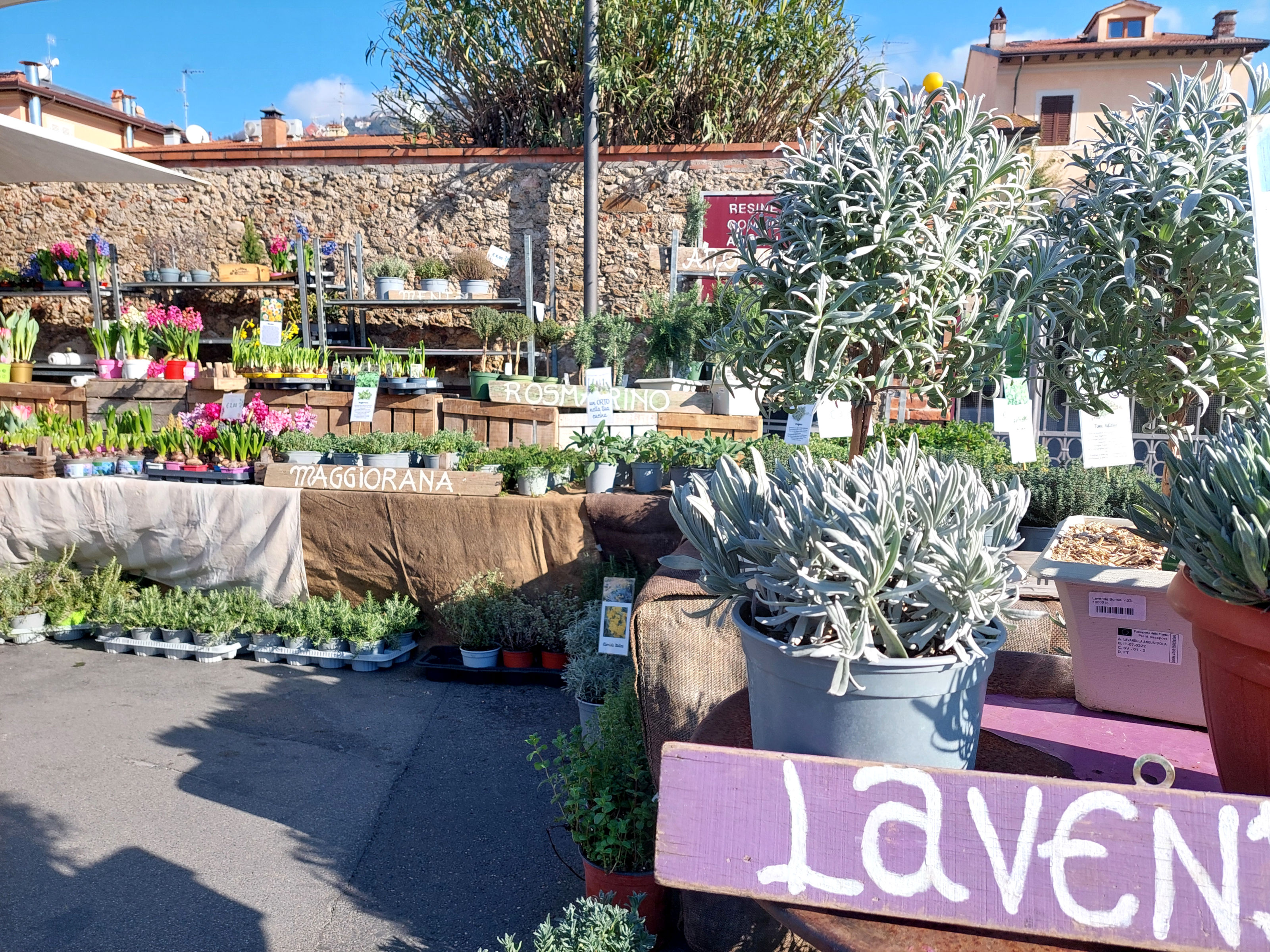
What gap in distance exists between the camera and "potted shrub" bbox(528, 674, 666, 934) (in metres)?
2.19

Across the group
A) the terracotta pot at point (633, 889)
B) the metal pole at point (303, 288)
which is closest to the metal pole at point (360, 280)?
the metal pole at point (303, 288)

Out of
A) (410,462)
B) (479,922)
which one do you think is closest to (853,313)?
(479,922)

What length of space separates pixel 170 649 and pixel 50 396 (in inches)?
112

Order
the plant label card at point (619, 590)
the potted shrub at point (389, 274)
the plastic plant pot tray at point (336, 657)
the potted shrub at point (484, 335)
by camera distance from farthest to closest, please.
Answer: the potted shrub at point (389, 274) < the potted shrub at point (484, 335) < the plastic plant pot tray at point (336, 657) < the plant label card at point (619, 590)

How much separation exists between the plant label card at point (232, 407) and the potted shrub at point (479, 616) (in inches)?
72.8

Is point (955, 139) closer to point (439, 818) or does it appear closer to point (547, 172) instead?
point (439, 818)

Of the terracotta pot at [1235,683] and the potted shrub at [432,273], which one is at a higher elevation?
the potted shrub at [432,273]

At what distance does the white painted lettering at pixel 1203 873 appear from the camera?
0.82 meters

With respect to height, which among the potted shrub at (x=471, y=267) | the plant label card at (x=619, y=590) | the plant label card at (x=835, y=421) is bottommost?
the plant label card at (x=619, y=590)

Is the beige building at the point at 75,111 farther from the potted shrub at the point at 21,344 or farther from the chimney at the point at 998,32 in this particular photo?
the chimney at the point at 998,32

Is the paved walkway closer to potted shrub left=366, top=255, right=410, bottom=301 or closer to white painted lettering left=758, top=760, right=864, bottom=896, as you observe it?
white painted lettering left=758, top=760, right=864, bottom=896

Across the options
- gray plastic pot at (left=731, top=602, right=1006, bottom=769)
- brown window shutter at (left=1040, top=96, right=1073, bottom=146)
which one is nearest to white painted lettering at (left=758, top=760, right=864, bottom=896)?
gray plastic pot at (left=731, top=602, right=1006, bottom=769)

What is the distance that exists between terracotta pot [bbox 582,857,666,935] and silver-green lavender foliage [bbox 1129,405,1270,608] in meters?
1.60

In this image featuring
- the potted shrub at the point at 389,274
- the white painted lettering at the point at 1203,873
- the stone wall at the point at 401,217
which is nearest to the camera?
the white painted lettering at the point at 1203,873
